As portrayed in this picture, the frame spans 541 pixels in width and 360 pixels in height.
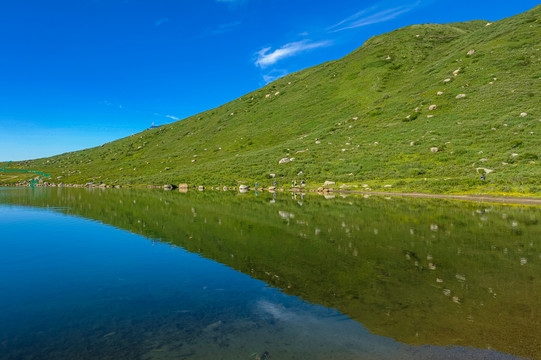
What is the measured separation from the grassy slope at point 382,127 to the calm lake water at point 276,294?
Answer: 123ft

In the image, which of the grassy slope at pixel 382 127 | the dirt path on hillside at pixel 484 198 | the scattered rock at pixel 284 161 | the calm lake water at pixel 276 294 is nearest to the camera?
the calm lake water at pixel 276 294

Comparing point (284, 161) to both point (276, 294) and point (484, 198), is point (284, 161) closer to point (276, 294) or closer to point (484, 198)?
point (484, 198)

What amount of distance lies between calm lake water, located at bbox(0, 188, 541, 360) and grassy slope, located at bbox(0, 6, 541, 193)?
37.5 m

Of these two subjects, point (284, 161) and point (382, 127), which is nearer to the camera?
point (284, 161)

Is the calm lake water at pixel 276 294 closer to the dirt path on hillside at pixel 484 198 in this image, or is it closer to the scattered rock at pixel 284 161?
the dirt path on hillside at pixel 484 198

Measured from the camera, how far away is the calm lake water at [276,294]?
772 centimetres

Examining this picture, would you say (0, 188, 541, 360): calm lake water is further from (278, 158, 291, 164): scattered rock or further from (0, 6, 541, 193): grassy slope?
(278, 158, 291, 164): scattered rock

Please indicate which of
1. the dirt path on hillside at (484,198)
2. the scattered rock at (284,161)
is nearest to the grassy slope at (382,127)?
the scattered rock at (284,161)

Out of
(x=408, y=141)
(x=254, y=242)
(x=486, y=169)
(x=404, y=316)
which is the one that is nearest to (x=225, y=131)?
(x=408, y=141)

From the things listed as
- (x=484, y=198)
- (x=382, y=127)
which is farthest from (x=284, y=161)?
(x=484, y=198)

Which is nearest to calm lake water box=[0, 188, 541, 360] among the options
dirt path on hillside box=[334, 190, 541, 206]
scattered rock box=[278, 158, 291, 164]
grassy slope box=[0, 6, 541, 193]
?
dirt path on hillside box=[334, 190, 541, 206]

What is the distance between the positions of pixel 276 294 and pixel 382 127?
299ft

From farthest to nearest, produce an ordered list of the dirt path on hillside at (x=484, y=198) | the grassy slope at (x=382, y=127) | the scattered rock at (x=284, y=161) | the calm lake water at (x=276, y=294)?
the scattered rock at (x=284, y=161), the grassy slope at (x=382, y=127), the dirt path on hillside at (x=484, y=198), the calm lake water at (x=276, y=294)

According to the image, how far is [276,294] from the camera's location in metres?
11.2
